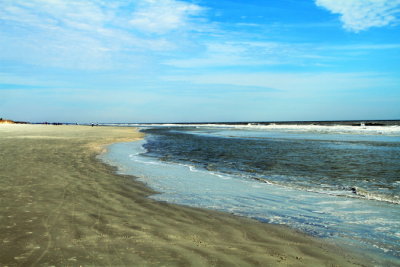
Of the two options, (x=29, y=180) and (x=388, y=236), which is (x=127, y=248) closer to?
(x=388, y=236)

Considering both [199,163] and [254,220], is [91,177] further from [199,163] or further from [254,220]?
[254,220]

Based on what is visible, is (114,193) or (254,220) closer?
(254,220)

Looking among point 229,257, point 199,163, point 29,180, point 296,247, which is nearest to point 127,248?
point 229,257

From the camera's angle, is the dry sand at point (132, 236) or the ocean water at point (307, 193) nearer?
the dry sand at point (132, 236)

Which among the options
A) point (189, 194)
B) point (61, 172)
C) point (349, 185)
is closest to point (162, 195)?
point (189, 194)

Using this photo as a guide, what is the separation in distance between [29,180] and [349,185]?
1121cm

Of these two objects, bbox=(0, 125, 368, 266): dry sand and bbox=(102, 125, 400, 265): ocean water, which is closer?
bbox=(0, 125, 368, 266): dry sand

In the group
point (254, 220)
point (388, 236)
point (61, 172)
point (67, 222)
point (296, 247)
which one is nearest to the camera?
point (296, 247)

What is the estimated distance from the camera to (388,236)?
559 centimetres

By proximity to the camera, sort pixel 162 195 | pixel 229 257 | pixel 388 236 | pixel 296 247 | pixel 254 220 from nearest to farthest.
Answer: pixel 229 257, pixel 296 247, pixel 388 236, pixel 254 220, pixel 162 195

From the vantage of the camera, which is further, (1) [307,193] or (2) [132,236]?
(1) [307,193]

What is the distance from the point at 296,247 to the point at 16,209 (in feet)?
20.3

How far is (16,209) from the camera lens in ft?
22.5

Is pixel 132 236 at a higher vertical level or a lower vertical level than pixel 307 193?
higher
